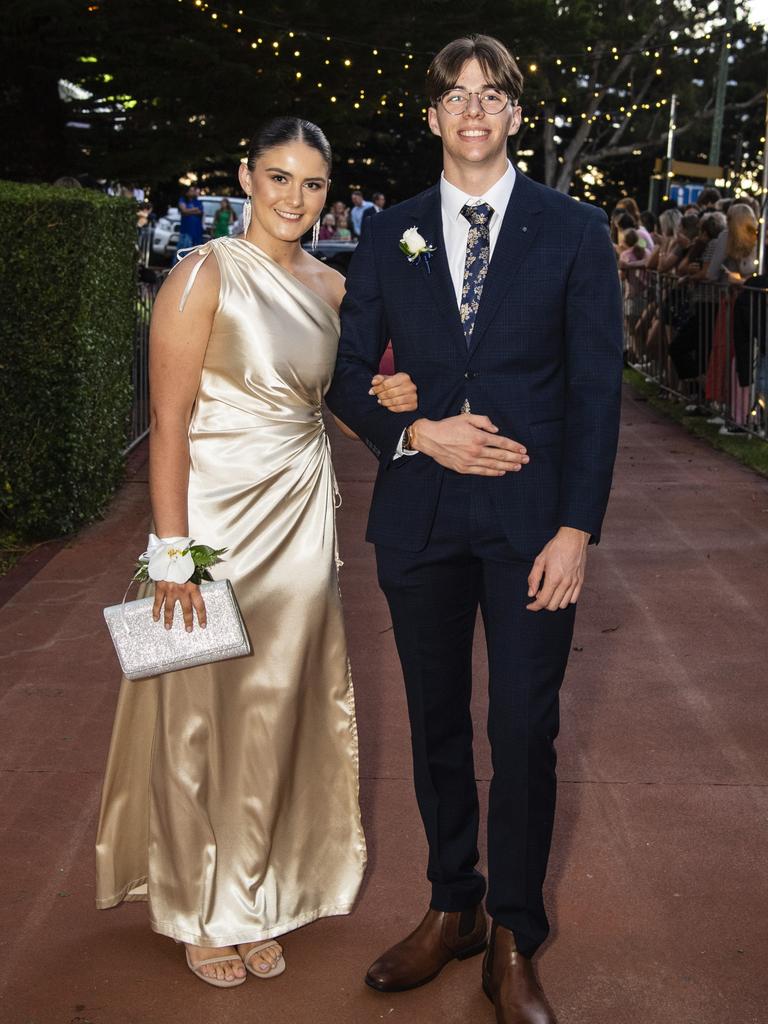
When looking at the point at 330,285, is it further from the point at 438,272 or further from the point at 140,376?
the point at 140,376

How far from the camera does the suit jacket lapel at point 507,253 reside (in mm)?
3297

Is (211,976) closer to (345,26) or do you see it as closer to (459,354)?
(459,354)

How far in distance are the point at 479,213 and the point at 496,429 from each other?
539 millimetres

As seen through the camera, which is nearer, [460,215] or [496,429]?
[496,429]

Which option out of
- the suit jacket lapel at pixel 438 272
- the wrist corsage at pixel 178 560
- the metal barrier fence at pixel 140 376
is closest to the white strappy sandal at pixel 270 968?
the wrist corsage at pixel 178 560

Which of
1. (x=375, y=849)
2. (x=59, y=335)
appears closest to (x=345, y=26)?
(x=59, y=335)

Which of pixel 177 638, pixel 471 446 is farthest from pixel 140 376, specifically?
pixel 471 446

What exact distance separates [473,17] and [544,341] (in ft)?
71.3

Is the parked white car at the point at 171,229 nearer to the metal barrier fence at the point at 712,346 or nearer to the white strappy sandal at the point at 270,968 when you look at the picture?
the metal barrier fence at the point at 712,346

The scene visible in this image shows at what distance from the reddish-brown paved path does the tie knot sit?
75.7 inches

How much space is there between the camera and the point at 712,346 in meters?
13.5

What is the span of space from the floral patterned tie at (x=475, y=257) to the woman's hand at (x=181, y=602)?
95 cm

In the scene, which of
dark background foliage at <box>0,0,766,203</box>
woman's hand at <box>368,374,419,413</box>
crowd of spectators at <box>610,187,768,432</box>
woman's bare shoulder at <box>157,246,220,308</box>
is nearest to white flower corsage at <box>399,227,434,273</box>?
woman's hand at <box>368,374,419,413</box>

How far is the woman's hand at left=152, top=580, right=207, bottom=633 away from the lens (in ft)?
11.5
